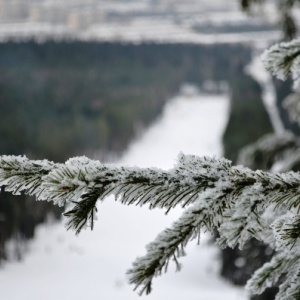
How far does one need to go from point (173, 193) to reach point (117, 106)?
2362 inches

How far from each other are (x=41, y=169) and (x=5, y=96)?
2099 inches

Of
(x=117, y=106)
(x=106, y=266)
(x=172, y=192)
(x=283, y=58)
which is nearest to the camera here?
(x=172, y=192)

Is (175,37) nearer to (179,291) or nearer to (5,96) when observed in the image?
(5,96)

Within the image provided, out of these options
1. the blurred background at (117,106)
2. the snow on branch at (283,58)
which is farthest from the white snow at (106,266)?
the snow on branch at (283,58)

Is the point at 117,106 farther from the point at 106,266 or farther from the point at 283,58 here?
the point at 283,58

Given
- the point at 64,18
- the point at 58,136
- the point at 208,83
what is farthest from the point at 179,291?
the point at 208,83

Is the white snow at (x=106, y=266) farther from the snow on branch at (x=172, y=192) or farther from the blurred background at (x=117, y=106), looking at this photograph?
the snow on branch at (x=172, y=192)

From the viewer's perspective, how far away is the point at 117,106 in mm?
60656

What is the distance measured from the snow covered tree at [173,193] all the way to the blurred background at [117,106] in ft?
71.8

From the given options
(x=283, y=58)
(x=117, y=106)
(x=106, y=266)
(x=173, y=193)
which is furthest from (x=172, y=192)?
(x=117, y=106)

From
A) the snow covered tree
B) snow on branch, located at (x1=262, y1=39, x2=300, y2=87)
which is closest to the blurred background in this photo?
snow on branch, located at (x1=262, y1=39, x2=300, y2=87)

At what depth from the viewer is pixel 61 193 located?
0.94 m

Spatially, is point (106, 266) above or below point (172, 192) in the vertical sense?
below

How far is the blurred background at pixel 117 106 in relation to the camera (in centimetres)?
2912
